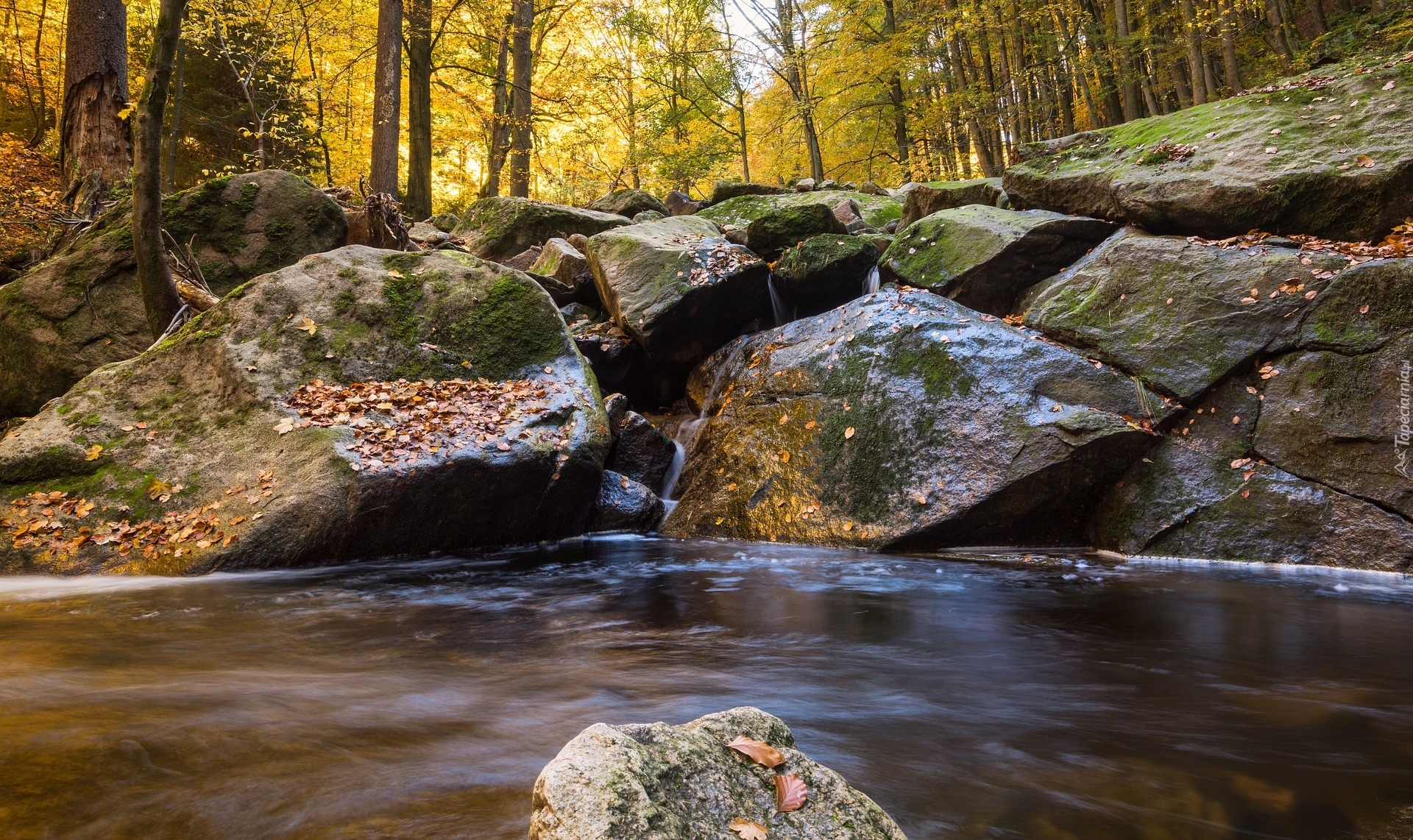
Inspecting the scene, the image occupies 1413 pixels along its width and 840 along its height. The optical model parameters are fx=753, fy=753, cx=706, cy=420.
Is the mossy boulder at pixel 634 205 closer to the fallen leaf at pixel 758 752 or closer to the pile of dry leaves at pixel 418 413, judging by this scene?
the pile of dry leaves at pixel 418 413

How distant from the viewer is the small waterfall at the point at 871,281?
10328 millimetres

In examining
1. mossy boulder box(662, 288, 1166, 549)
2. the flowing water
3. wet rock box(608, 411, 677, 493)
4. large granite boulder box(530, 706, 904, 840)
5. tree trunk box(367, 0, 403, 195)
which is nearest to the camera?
large granite boulder box(530, 706, 904, 840)

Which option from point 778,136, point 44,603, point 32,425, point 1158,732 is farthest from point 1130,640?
point 778,136

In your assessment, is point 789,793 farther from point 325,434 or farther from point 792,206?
point 792,206

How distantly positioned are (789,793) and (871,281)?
30.6 ft

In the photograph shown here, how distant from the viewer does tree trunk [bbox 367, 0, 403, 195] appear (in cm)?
1275

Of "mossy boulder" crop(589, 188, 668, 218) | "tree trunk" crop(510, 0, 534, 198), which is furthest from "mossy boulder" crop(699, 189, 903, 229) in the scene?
"tree trunk" crop(510, 0, 534, 198)

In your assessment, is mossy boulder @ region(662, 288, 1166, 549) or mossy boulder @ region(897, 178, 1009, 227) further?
mossy boulder @ region(897, 178, 1009, 227)

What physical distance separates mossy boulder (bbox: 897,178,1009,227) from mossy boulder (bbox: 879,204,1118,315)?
261cm

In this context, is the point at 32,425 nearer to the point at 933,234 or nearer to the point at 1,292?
the point at 1,292

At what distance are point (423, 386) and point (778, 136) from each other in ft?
66.3

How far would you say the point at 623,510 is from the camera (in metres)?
8.09

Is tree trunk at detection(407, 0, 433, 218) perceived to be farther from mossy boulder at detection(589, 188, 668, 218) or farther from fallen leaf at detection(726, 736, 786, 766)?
fallen leaf at detection(726, 736, 786, 766)

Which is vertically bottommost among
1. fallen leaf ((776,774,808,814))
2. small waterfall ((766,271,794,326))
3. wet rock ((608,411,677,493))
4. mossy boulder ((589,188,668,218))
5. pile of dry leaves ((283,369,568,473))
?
fallen leaf ((776,774,808,814))
